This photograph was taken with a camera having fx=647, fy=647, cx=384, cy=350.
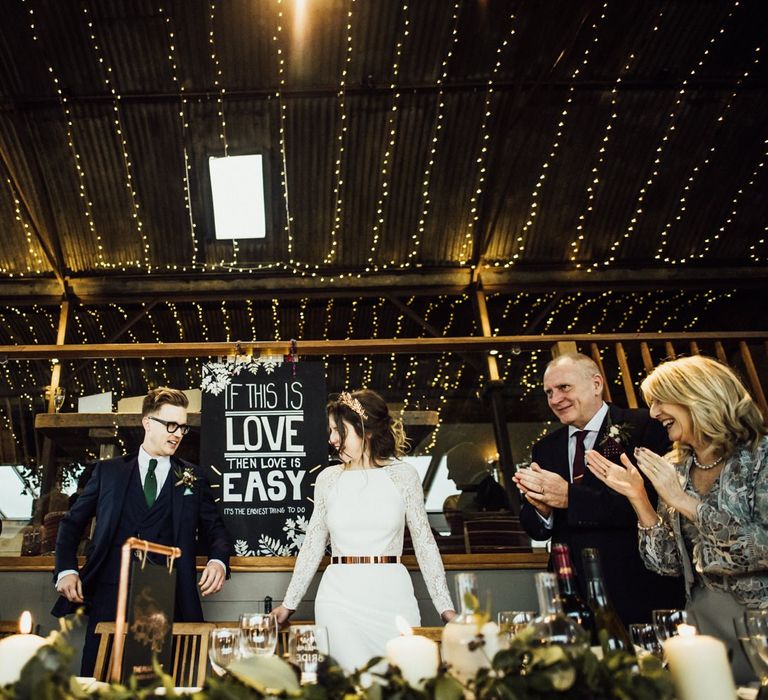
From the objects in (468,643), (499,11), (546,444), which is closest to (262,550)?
(546,444)

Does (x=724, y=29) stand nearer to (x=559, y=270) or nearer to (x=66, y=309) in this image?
(x=559, y=270)

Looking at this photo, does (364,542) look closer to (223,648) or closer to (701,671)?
(223,648)

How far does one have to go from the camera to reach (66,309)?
7.61m

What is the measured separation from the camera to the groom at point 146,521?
2674 millimetres

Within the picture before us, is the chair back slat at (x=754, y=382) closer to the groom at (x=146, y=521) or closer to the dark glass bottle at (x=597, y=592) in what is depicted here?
the dark glass bottle at (x=597, y=592)

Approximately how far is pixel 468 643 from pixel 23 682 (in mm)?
656

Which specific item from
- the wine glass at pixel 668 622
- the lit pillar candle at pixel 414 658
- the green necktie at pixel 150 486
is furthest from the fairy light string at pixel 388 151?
the lit pillar candle at pixel 414 658

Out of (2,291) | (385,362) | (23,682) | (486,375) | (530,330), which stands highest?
(2,291)

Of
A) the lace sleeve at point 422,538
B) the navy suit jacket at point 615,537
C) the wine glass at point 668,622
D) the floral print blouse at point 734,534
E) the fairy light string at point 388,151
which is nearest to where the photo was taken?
the wine glass at point 668,622

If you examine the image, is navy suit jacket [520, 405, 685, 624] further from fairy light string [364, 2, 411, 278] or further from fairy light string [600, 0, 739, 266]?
fairy light string [600, 0, 739, 266]

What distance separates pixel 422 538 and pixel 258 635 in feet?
4.47

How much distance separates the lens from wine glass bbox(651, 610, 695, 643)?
144 cm

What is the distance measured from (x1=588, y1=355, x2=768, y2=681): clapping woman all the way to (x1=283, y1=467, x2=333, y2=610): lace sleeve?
44.5 inches

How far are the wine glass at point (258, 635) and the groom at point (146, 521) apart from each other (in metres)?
1.46
